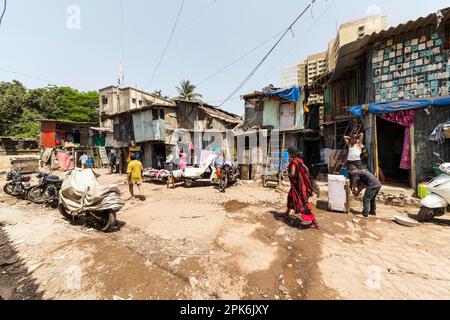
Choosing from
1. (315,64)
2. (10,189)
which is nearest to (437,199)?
(10,189)

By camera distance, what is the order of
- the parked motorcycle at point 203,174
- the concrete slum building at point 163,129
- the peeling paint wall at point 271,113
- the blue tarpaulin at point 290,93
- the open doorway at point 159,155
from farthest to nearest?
the open doorway at point 159,155 → the concrete slum building at point 163,129 → the peeling paint wall at point 271,113 → the blue tarpaulin at point 290,93 → the parked motorcycle at point 203,174

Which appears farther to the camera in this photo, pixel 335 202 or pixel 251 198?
pixel 251 198

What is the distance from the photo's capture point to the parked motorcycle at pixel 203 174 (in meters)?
10.3

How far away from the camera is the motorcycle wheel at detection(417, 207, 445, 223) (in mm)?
4781

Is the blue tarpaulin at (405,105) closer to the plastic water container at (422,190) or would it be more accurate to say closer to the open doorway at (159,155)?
the plastic water container at (422,190)

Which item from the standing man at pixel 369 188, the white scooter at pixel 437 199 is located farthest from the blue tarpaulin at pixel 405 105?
the standing man at pixel 369 188

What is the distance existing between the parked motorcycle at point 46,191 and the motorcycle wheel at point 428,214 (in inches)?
450

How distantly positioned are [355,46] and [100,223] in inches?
460

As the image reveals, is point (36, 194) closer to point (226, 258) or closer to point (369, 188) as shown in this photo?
point (226, 258)

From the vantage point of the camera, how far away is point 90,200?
191 inches

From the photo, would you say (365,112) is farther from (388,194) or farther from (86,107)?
(86,107)

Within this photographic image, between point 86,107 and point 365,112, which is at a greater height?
point 86,107
